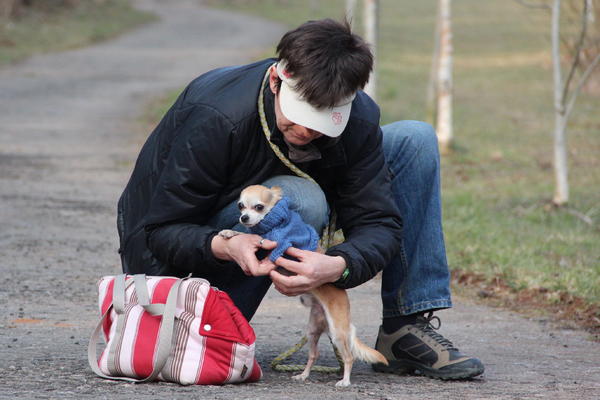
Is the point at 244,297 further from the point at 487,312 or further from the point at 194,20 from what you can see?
the point at 194,20

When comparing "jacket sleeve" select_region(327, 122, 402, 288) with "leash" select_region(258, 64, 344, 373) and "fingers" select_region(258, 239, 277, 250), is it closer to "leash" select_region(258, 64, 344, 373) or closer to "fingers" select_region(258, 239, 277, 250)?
"leash" select_region(258, 64, 344, 373)


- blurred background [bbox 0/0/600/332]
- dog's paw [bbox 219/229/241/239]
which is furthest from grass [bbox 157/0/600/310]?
dog's paw [bbox 219/229/241/239]

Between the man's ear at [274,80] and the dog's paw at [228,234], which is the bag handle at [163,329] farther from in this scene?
the man's ear at [274,80]

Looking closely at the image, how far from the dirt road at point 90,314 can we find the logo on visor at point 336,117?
92cm

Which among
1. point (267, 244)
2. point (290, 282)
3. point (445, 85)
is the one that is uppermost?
point (267, 244)

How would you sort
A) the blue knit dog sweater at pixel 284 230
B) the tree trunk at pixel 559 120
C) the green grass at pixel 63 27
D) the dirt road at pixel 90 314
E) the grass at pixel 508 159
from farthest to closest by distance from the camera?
1. the green grass at pixel 63 27
2. the tree trunk at pixel 559 120
3. the grass at pixel 508 159
4. the dirt road at pixel 90 314
5. the blue knit dog sweater at pixel 284 230

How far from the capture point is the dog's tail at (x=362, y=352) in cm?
322

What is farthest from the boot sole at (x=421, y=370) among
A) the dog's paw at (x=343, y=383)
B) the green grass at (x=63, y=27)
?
the green grass at (x=63, y=27)

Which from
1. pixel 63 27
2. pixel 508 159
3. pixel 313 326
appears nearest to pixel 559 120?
pixel 508 159

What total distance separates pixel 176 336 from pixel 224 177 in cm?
57

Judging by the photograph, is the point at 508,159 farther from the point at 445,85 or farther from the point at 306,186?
the point at 306,186

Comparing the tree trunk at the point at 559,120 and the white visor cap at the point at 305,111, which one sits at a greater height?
the white visor cap at the point at 305,111

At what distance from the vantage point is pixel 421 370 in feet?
11.3

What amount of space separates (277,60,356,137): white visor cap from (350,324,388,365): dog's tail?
738 millimetres
